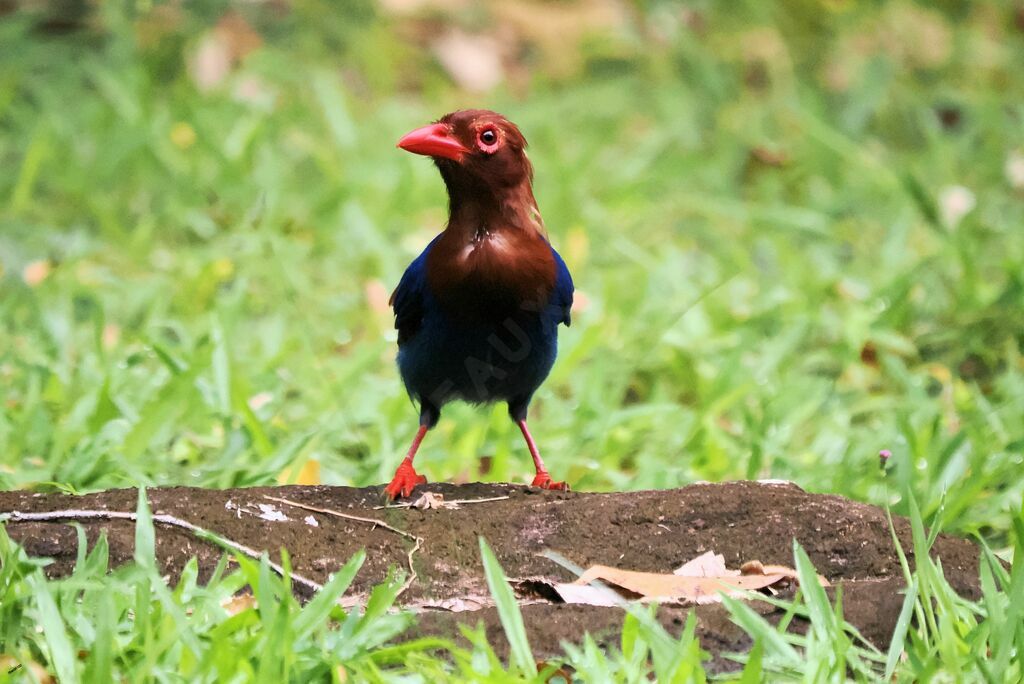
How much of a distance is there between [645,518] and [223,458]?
1.43 meters

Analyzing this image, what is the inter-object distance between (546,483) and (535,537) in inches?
18.9

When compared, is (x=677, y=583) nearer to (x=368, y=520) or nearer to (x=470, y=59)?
(x=368, y=520)

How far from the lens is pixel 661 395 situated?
5055 millimetres

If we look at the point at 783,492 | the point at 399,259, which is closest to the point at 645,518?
the point at 783,492

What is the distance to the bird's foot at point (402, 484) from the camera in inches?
139

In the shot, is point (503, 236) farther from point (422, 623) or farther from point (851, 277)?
point (851, 277)

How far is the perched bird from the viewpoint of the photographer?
334 cm

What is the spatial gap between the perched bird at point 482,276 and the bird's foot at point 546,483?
29 cm

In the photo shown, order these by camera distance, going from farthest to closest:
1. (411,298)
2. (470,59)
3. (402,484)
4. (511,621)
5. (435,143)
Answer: (470,59) → (411,298) → (402,484) → (435,143) → (511,621)

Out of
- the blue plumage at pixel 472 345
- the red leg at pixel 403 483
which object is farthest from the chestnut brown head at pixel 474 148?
the red leg at pixel 403 483

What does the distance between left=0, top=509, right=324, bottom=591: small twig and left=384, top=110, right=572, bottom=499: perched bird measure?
0.49 m

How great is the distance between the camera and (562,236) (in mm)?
6422

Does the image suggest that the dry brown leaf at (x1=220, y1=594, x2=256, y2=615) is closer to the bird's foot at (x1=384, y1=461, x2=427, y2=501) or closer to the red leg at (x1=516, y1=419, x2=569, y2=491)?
the bird's foot at (x1=384, y1=461, x2=427, y2=501)

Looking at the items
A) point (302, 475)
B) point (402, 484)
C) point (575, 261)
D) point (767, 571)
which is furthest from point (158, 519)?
point (575, 261)
